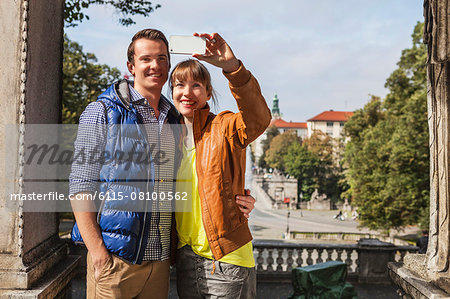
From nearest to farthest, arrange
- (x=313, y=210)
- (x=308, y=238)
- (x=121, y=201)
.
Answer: (x=121, y=201)
(x=308, y=238)
(x=313, y=210)

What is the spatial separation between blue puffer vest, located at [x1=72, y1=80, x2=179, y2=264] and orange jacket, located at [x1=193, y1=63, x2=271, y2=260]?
32 cm

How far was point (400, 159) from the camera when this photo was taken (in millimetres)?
19328

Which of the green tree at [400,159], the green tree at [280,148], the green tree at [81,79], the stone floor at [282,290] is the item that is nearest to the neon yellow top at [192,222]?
the stone floor at [282,290]

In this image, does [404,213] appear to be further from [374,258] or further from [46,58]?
[46,58]

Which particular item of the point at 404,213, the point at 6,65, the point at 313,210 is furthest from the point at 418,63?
the point at 313,210

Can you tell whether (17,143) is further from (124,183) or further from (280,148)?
(280,148)

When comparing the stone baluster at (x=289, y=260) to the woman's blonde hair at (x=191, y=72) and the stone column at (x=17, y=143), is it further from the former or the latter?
the woman's blonde hair at (x=191, y=72)

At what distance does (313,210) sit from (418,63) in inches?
1781

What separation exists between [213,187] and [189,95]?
0.58 m

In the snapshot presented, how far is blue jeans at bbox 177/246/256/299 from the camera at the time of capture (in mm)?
2264

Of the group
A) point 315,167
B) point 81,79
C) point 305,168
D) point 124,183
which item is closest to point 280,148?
point 305,168

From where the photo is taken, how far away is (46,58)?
2820 mm

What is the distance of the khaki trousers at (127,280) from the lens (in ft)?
7.13

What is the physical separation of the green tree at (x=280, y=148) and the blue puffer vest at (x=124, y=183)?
72718 mm
